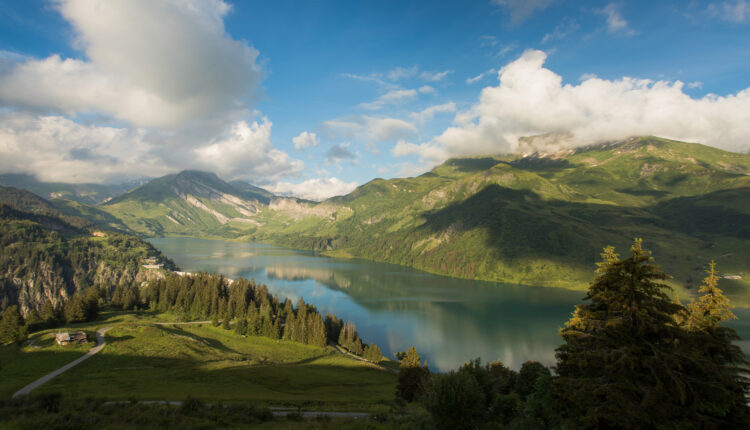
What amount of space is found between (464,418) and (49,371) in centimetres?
5121

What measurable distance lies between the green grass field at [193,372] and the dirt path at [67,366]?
33.2 inches

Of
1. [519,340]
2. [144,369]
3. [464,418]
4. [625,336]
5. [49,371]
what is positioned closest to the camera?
[625,336]

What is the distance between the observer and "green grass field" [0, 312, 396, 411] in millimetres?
33031

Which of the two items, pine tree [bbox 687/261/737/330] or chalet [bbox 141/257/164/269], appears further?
chalet [bbox 141/257/164/269]

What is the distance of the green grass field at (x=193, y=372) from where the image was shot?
33.0 m

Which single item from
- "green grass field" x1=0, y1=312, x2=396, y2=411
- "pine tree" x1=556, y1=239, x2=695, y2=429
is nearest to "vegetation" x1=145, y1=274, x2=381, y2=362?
"green grass field" x1=0, y1=312, x2=396, y2=411

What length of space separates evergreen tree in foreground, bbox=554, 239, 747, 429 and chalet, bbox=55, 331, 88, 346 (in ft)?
225

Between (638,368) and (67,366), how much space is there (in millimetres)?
60882

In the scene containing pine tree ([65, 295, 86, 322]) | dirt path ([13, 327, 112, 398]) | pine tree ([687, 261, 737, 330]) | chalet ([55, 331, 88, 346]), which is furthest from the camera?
pine tree ([65, 295, 86, 322])

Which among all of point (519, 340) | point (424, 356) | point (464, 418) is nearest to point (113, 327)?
point (424, 356)

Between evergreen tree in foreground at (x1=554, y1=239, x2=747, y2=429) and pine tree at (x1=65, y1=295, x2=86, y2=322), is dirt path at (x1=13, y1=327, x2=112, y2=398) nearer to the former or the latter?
pine tree at (x1=65, y1=295, x2=86, y2=322)

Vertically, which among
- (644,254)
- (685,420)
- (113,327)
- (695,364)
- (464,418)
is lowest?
(113,327)

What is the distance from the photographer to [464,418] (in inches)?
771

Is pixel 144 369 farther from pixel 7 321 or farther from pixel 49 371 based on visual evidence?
pixel 7 321
